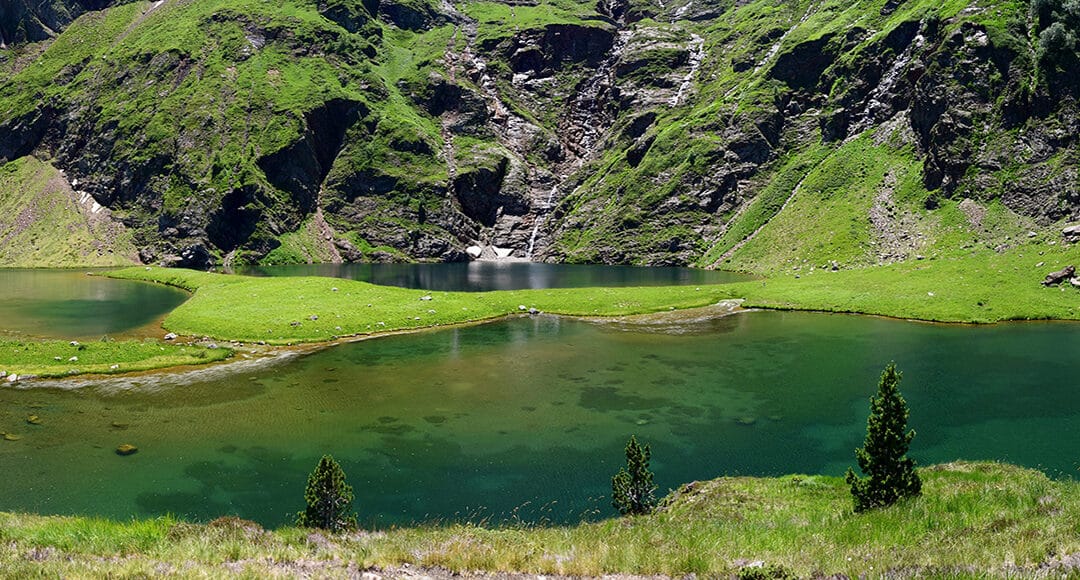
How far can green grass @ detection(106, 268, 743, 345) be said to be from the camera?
7169cm

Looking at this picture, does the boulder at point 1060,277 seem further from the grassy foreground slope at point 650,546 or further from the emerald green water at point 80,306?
the emerald green water at point 80,306

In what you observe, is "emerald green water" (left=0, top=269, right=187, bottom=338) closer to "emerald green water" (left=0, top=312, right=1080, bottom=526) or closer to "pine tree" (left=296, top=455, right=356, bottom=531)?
"emerald green water" (left=0, top=312, right=1080, bottom=526)

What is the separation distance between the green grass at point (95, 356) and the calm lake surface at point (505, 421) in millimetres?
4040

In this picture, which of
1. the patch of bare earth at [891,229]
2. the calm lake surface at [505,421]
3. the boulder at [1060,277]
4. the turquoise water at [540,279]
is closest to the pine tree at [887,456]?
the calm lake surface at [505,421]

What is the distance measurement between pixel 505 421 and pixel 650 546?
26.0 meters

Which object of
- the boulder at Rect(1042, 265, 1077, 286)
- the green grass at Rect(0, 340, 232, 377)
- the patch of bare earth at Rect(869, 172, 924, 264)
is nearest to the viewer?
the green grass at Rect(0, 340, 232, 377)

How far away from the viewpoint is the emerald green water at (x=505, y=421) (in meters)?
29.2

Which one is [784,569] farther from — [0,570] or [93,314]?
[93,314]

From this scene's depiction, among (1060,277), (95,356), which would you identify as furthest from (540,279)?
(95,356)

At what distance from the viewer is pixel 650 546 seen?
14555mm

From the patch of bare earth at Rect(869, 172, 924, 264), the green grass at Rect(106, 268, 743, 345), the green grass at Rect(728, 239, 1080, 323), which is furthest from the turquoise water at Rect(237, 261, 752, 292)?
the green grass at Rect(728, 239, 1080, 323)

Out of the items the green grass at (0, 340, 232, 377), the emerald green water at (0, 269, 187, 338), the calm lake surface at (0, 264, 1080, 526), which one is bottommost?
the calm lake surface at (0, 264, 1080, 526)

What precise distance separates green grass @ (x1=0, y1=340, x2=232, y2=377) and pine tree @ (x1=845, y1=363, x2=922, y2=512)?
190 feet

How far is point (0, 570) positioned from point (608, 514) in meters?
20.8
